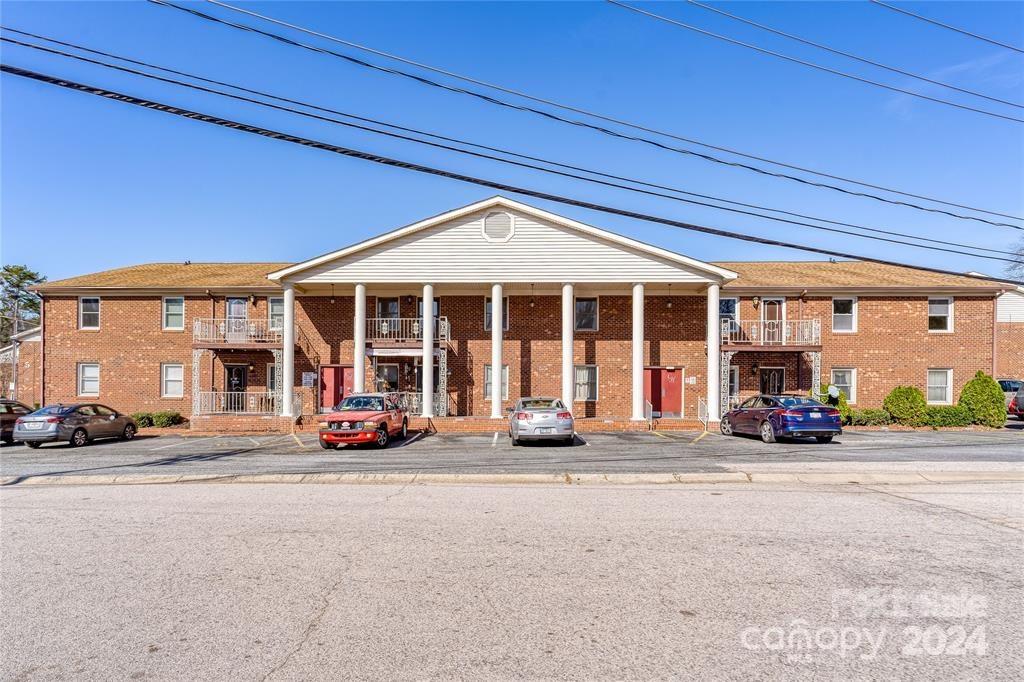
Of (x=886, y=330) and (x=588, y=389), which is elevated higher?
(x=886, y=330)

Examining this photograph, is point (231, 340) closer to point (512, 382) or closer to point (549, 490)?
point (512, 382)

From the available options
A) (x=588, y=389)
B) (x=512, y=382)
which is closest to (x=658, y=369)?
(x=588, y=389)

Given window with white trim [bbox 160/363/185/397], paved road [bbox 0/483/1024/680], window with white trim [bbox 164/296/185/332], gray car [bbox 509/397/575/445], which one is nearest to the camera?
paved road [bbox 0/483/1024/680]

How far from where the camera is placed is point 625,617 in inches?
183

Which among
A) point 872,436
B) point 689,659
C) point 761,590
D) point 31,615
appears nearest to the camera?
point 689,659

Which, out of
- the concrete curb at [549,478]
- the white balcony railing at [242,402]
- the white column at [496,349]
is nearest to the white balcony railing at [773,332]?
the white column at [496,349]

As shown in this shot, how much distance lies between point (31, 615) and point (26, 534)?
10.4 ft

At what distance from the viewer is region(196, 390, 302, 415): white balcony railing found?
24.3 m

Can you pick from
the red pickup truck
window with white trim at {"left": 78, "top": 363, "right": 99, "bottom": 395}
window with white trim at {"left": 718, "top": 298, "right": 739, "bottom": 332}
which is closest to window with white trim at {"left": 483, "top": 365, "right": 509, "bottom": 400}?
the red pickup truck

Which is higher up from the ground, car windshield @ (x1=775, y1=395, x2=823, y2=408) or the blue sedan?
car windshield @ (x1=775, y1=395, x2=823, y2=408)

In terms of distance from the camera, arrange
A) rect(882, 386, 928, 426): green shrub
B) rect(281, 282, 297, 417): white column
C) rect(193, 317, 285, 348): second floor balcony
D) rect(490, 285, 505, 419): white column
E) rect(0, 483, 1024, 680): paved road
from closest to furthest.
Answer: rect(0, 483, 1024, 680): paved road
rect(490, 285, 505, 419): white column
rect(281, 282, 297, 417): white column
rect(882, 386, 928, 426): green shrub
rect(193, 317, 285, 348): second floor balcony

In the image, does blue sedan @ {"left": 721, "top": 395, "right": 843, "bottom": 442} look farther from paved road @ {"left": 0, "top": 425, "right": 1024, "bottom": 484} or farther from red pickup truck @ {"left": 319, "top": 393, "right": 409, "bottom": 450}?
red pickup truck @ {"left": 319, "top": 393, "right": 409, "bottom": 450}

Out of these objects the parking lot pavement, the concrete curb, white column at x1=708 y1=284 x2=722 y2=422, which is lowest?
the parking lot pavement

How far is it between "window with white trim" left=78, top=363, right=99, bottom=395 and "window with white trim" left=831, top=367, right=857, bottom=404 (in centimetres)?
3194
